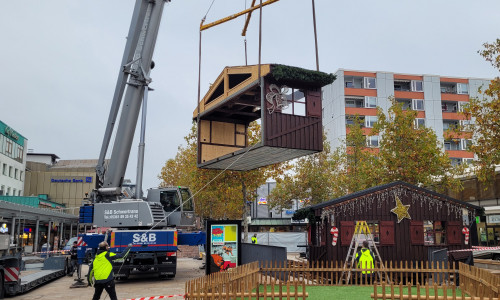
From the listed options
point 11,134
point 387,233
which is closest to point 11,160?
point 11,134

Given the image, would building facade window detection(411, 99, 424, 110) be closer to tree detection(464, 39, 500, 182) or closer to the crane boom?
tree detection(464, 39, 500, 182)

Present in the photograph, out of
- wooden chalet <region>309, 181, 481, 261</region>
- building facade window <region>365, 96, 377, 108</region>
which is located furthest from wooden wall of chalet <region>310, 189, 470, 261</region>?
building facade window <region>365, 96, 377, 108</region>

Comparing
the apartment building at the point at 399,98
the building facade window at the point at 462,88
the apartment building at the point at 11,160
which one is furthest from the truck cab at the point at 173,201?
the building facade window at the point at 462,88

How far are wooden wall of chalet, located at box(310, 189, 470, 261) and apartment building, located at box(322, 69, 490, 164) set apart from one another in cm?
4303

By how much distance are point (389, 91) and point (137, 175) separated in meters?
53.5

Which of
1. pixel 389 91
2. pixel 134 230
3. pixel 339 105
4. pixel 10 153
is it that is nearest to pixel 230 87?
pixel 134 230

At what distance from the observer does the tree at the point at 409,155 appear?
29.7m

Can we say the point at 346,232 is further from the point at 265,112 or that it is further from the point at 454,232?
the point at 265,112

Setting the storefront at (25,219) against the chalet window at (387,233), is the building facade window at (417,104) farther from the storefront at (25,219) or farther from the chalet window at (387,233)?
the chalet window at (387,233)

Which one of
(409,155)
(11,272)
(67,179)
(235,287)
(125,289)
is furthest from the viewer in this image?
(67,179)

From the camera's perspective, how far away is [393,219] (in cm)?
1912

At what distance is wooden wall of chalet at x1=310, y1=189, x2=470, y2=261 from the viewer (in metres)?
18.6

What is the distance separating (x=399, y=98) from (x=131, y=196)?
5289cm

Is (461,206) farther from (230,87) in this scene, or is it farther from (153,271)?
(153,271)
